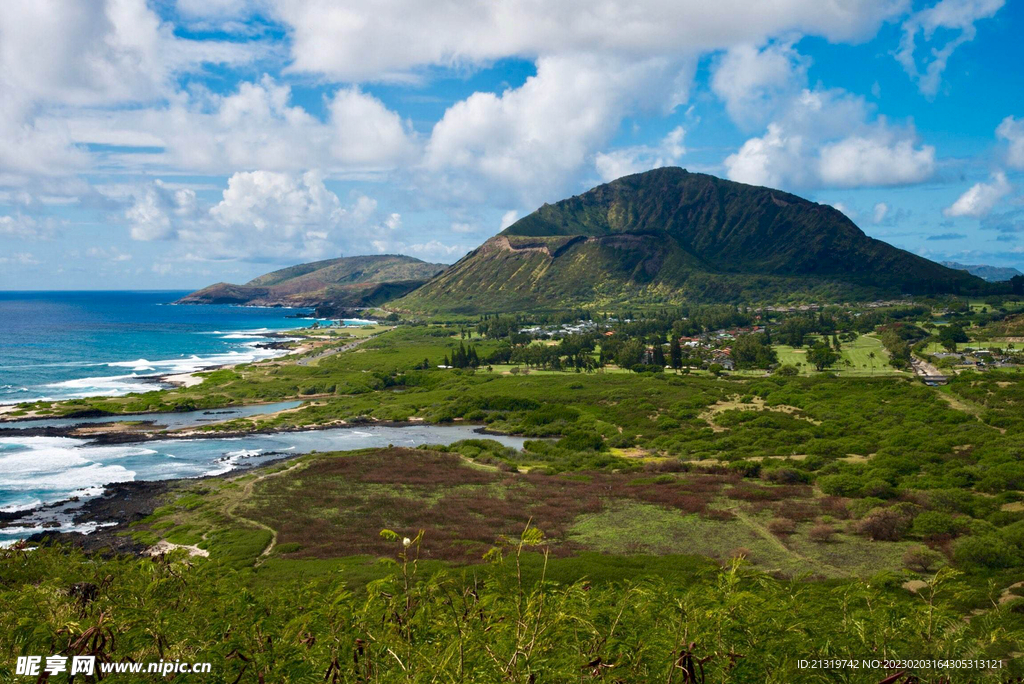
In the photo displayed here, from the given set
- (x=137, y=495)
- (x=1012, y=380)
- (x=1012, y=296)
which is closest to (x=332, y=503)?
(x=137, y=495)

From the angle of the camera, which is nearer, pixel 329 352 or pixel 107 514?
pixel 107 514

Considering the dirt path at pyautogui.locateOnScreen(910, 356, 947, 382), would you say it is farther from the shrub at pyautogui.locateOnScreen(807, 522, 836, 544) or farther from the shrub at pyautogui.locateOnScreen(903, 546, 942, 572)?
the shrub at pyautogui.locateOnScreen(903, 546, 942, 572)

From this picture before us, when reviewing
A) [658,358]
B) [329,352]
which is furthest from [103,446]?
[658,358]

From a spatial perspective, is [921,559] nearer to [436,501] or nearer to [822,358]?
[436,501]

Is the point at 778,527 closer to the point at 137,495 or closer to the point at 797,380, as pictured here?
the point at 137,495

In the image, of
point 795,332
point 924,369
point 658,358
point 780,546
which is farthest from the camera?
point 795,332

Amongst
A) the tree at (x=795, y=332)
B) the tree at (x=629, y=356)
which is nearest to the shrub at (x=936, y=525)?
the tree at (x=629, y=356)

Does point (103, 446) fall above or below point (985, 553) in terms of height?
below
